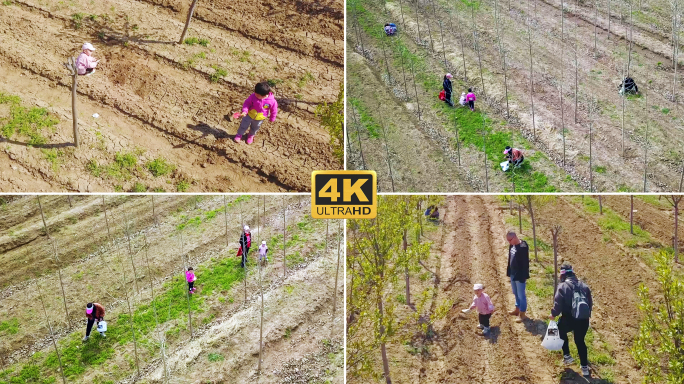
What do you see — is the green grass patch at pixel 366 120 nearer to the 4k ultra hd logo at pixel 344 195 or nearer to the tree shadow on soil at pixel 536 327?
the tree shadow on soil at pixel 536 327

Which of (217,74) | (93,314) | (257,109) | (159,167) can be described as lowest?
(93,314)

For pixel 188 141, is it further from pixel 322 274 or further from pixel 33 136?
pixel 322 274

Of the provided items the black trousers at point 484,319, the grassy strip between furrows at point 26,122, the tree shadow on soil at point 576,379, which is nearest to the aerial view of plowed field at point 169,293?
the grassy strip between furrows at point 26,122

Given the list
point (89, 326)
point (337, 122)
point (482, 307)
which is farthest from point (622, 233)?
point (89, 326)

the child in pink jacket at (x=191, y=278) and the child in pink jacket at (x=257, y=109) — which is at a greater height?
the child in pink jacket at (x=257, y=109)

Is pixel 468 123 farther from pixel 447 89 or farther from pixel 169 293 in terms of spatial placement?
pixel 169 293

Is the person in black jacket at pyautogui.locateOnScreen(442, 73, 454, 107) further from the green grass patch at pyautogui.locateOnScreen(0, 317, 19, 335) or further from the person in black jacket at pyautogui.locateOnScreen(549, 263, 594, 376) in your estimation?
the green grass patch at pyautogui.locateOnScreen(0, 317, 19, 335)
